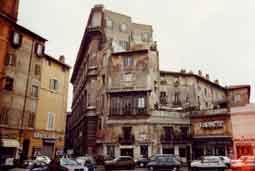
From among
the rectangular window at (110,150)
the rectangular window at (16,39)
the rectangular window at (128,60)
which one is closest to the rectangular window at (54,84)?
the rectangular window at (16,39)

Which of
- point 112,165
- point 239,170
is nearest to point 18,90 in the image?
point 112,165

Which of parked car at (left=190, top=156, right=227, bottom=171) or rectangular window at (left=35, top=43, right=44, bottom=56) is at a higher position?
rectangular window at (left=35, top=43, right=44, bottom=56)

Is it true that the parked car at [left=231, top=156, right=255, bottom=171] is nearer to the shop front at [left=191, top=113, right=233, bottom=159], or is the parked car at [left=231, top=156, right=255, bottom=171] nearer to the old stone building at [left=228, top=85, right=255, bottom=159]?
the old stone building at [left=228, top=85, right=255, bottom=159]

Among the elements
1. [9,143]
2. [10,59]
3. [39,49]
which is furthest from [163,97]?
[9,143]

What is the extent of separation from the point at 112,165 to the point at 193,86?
2522 centimetres

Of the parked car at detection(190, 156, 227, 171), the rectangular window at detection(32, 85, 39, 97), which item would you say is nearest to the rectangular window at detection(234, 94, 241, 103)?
the parked car at detection(190, 156, 227, 171)

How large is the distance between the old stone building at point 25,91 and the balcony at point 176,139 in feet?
47.2

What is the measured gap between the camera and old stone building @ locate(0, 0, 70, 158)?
1110 inches

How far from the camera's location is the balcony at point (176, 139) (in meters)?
36.2

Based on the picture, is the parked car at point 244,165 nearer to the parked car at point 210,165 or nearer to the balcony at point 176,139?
the parked car at point 210,165

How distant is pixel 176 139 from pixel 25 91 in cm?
2136

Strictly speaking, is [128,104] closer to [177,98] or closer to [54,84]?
[54,84]

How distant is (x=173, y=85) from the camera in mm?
44875

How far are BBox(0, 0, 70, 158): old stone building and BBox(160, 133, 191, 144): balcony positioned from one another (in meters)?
14.4
